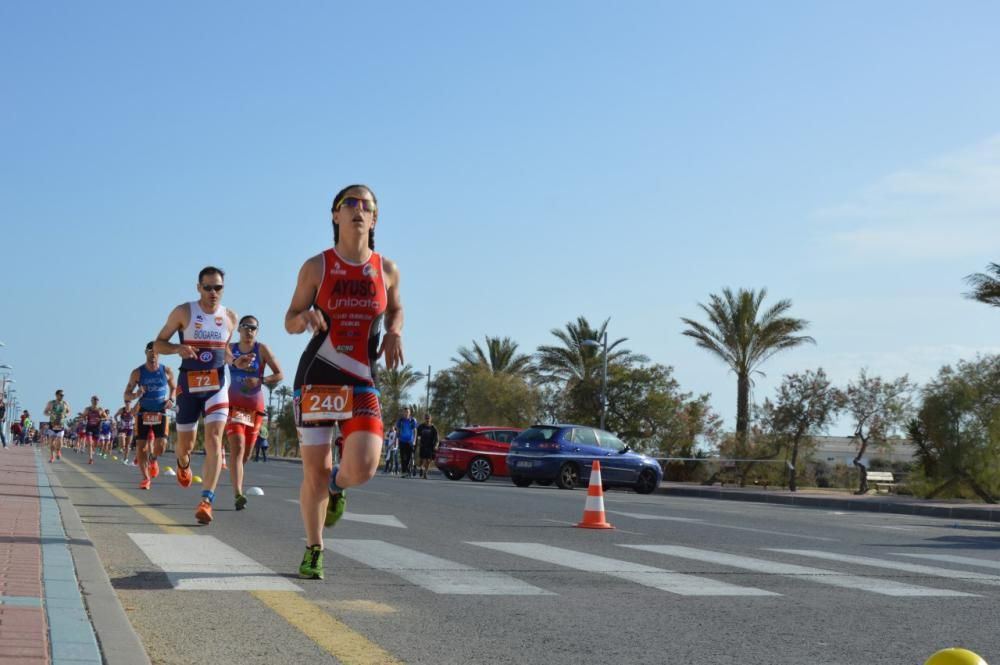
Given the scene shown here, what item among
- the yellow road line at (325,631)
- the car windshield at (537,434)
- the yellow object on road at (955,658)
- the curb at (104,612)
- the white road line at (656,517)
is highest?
the car windshield at (537,434)

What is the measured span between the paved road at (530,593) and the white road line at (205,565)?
2cm

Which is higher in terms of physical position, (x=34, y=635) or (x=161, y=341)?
(x=161, y=341)

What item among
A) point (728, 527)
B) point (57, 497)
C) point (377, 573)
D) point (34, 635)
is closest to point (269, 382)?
point (57, 497)

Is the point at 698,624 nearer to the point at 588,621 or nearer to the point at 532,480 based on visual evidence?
the point at 588,621

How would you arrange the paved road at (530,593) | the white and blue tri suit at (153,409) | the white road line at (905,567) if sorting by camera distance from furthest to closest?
the white and blue tri suit at (153,409), the white road line at (905,567), the paved road at (530,593)

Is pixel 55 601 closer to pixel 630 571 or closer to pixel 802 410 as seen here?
pixel 630 571

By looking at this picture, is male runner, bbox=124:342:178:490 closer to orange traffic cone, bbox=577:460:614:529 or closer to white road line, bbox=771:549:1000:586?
orange traffic cone, bbox=577:460:614:529

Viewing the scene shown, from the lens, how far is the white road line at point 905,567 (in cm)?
922

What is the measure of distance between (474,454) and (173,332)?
22677 mm

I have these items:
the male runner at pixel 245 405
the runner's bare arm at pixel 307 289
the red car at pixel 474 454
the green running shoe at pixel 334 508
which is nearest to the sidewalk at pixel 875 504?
the red car at pixel 474 454

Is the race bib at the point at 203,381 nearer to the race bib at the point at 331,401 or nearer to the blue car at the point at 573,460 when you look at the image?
the race bib at the point at 331,401

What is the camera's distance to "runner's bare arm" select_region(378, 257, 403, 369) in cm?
700

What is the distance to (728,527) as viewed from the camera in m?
14.6

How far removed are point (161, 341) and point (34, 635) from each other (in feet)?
23.3
